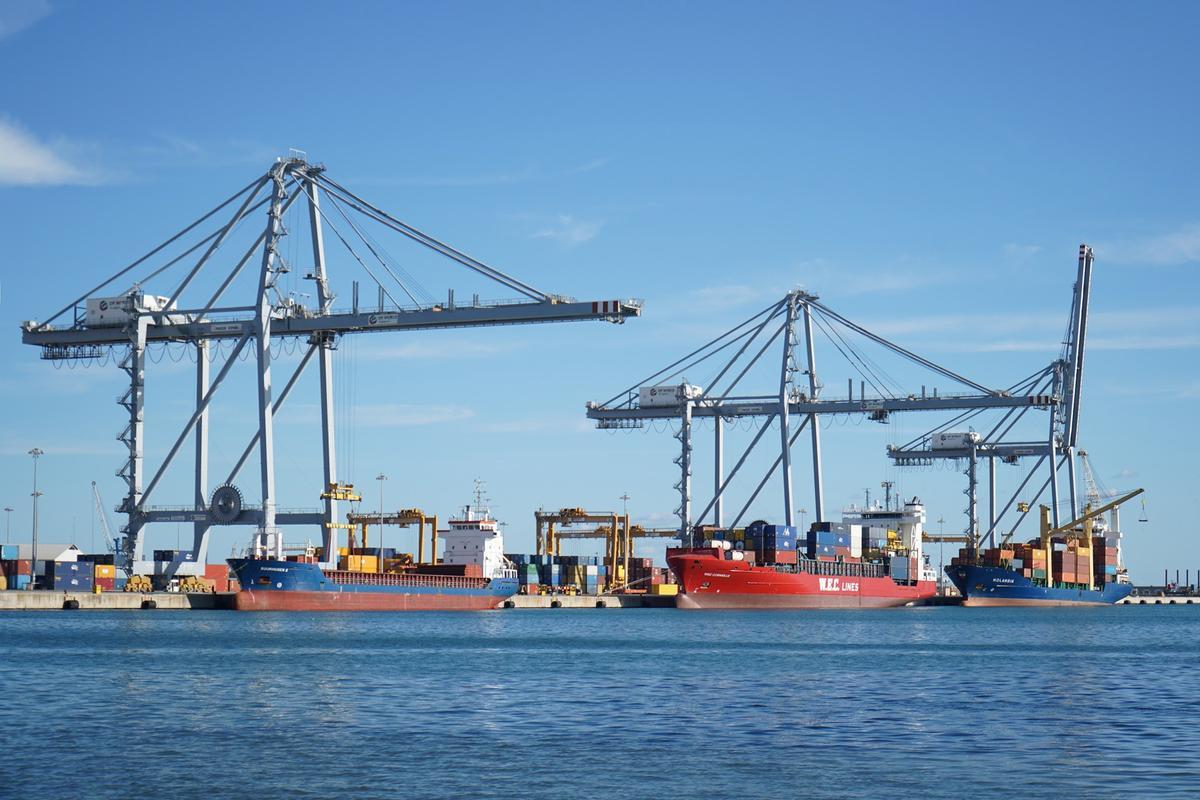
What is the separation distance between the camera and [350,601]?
61.3m

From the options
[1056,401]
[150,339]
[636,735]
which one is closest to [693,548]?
[1056,401]

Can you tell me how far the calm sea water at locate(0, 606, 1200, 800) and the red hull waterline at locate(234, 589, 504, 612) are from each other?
15.7m

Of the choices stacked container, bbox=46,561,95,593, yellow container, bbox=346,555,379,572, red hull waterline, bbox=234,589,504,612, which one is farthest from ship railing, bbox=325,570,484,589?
stacked container, bbox=46,561,95,593

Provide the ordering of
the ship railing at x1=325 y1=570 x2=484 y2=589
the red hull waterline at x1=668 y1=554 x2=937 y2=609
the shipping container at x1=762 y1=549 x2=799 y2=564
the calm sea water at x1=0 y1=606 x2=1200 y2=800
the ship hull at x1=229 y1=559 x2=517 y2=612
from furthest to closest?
the shipping container at x1=762 y1=549 x2=799 y2=564 < the red hull waterline at x1=668 y1=554 x2=937 y2=609 < the ship railing at x1=325 y1=570 x2=484 y2=589 < the ship hull at x1=229 y1=559 x2=517 y2=612 < the calm sea water at x1=0 y1=606 x2=1200 y2=800

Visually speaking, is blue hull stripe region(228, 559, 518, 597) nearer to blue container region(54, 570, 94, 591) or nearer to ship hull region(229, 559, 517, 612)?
ship hull region(229, 559, 517, 612)

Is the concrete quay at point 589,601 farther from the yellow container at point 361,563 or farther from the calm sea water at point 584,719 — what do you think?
the calm sea water at point 584,719

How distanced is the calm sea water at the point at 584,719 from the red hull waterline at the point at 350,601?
15666 mm

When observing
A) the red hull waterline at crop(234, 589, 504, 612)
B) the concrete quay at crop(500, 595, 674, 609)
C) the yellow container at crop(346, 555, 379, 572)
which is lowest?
the concrete quay at crop(500, 595, 674, 609)

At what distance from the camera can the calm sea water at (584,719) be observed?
16.5m

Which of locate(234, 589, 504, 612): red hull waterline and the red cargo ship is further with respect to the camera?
the red cargo ship

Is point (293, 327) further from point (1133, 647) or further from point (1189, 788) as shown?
point (1189, 788)

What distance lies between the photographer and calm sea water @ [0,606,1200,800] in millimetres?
16484

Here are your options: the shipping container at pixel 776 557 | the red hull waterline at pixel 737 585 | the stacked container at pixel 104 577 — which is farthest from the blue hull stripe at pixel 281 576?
the shipping container at pixel 776 557

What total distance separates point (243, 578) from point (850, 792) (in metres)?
45.2
